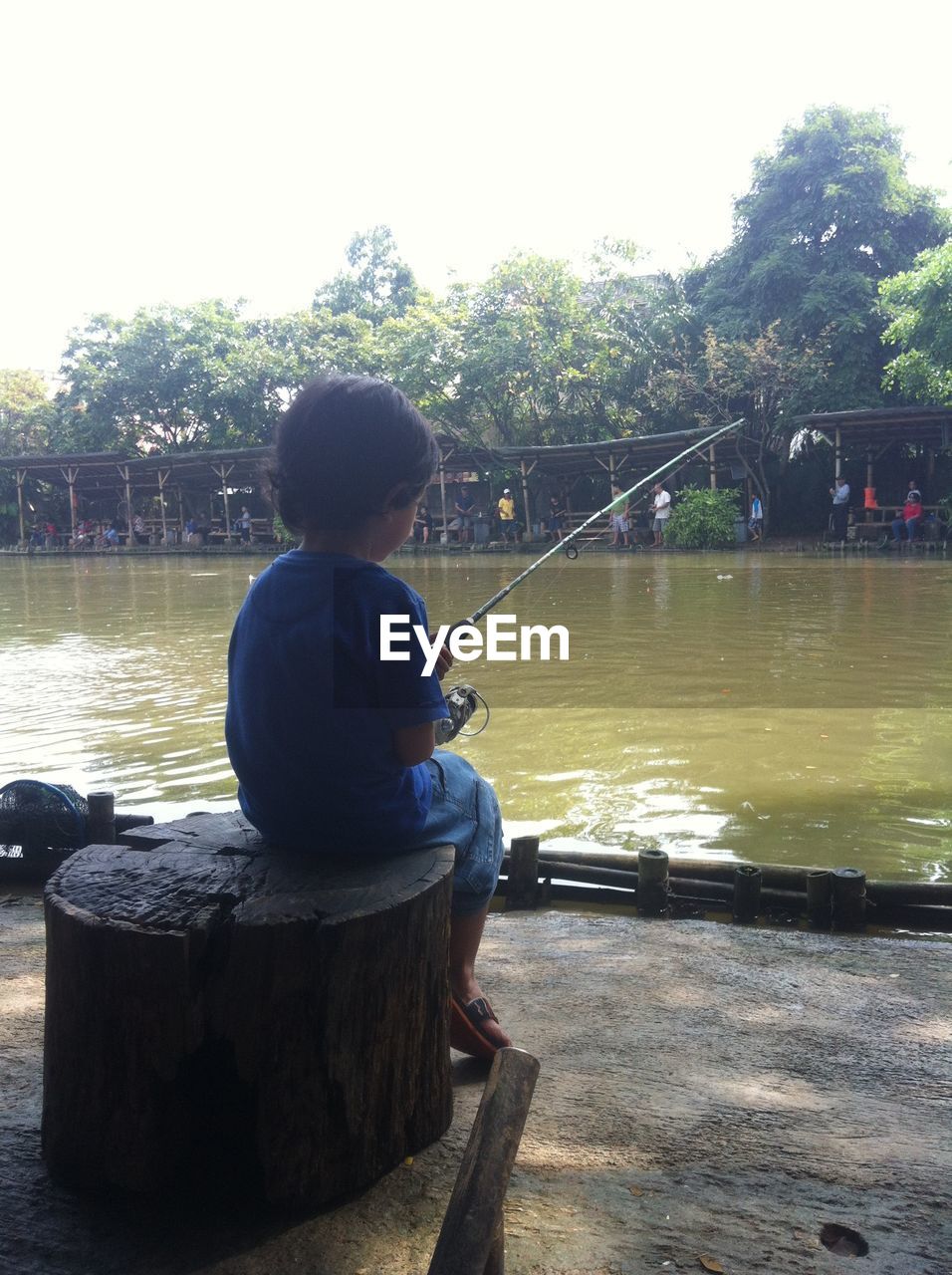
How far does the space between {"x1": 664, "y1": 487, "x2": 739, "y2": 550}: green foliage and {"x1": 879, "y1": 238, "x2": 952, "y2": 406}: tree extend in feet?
14.0

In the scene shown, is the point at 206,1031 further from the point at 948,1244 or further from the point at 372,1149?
the point at 948,1244

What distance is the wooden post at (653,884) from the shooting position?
3.44 metres

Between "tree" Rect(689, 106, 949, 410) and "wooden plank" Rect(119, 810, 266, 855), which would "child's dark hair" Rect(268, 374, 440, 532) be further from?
"tree" Rect(689, 106, 949, 410)

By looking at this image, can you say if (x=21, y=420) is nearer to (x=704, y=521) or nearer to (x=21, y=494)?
(x=21, y=494)

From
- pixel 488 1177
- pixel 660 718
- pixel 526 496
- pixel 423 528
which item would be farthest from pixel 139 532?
pixel 488 1177

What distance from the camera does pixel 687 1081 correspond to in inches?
81.3

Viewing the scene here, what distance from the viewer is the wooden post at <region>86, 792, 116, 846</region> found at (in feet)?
12.2

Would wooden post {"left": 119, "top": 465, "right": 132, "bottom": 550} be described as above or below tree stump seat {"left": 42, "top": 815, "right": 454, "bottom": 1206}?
above

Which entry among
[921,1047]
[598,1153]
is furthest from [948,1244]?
[921,1047]

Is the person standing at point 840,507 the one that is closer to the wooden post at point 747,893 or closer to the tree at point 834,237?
the tree at point 834,237

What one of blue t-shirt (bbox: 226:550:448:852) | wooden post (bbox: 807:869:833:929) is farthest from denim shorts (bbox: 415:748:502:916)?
wooden post (bbox: 807:869:833:929)

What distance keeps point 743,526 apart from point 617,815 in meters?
18.4

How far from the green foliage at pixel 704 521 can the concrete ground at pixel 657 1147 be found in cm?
1938

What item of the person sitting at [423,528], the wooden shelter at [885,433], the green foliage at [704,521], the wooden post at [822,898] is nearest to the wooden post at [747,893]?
the wooden post at [822,898]
